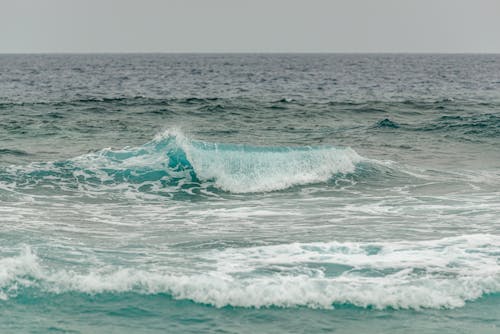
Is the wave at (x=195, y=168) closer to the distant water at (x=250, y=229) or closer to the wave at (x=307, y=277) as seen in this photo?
the distant water at (x=250, y=229)

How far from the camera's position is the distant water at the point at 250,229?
871 cm

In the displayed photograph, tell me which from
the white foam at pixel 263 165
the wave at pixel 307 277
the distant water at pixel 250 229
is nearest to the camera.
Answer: the distant water at pixel 250 229

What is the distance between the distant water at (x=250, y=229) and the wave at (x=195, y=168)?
7 cm

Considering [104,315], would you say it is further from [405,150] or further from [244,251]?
[405,150]

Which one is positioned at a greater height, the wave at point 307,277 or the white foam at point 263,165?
the white foam at point 263,165

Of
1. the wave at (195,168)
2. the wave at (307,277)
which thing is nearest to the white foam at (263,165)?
the wave at (195,168)

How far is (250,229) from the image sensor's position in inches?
511

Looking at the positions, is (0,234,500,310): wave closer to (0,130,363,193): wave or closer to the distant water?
the distant water

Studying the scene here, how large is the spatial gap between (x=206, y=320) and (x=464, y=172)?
42.6ft

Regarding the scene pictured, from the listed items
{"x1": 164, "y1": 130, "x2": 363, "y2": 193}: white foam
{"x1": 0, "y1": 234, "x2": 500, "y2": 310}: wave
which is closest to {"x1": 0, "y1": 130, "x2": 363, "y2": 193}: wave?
{"x1": 164, "y1": 130, "x2": 363, "y2": 193}: white foam

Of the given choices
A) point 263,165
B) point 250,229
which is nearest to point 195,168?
point 263,165

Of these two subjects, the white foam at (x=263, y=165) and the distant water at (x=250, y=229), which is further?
the white foam at (x=263, y=165)

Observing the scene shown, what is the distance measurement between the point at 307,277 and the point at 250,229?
10.7 ft

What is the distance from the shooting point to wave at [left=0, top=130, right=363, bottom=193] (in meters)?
18.0
